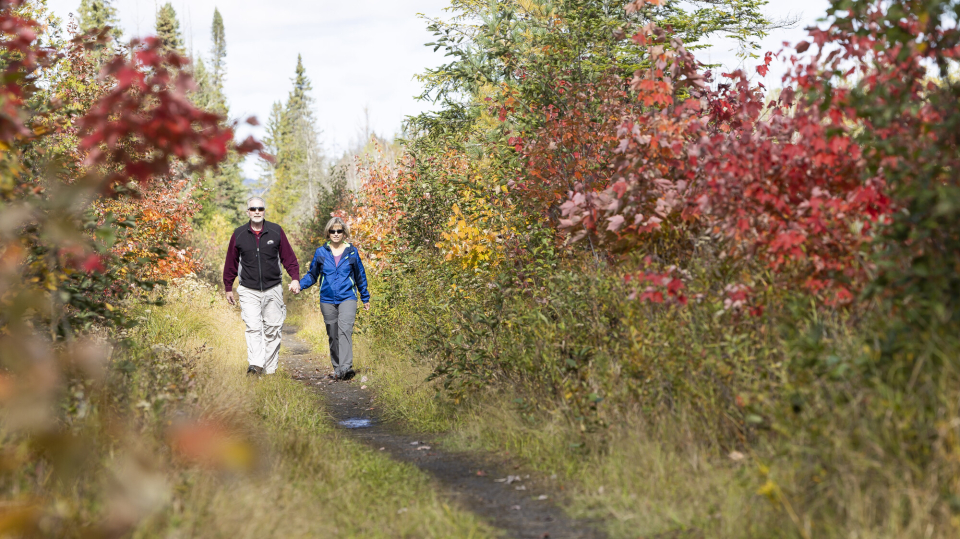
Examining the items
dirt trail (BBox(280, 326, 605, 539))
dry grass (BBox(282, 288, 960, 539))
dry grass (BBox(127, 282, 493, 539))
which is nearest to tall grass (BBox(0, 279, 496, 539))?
dry grass (BBox(127, 282, 493, 539))

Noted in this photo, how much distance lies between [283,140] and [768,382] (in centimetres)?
6144

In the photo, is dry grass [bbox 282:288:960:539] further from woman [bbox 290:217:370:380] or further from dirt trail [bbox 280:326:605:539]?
woman [bbox 290:217:370:380]

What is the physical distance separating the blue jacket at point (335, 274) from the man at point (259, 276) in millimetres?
613

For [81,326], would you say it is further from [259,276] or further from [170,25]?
[170,25]

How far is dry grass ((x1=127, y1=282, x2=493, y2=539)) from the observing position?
362 cm

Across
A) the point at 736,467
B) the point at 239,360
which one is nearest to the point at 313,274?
the point at 239,360

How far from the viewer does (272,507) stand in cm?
396

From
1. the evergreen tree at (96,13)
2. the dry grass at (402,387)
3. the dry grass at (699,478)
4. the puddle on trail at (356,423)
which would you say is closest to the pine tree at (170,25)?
the evergreen tree at (96,13)

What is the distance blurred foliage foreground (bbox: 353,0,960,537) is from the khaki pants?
5.99ft

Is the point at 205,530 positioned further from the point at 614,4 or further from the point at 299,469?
the point at 614,4

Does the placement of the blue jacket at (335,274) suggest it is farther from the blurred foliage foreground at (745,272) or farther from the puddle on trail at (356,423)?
the puddle on trail at (356,423)

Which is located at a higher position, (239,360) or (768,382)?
(768,382)

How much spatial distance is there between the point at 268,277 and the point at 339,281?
3.34 feet

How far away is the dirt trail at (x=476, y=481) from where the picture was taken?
434cm
